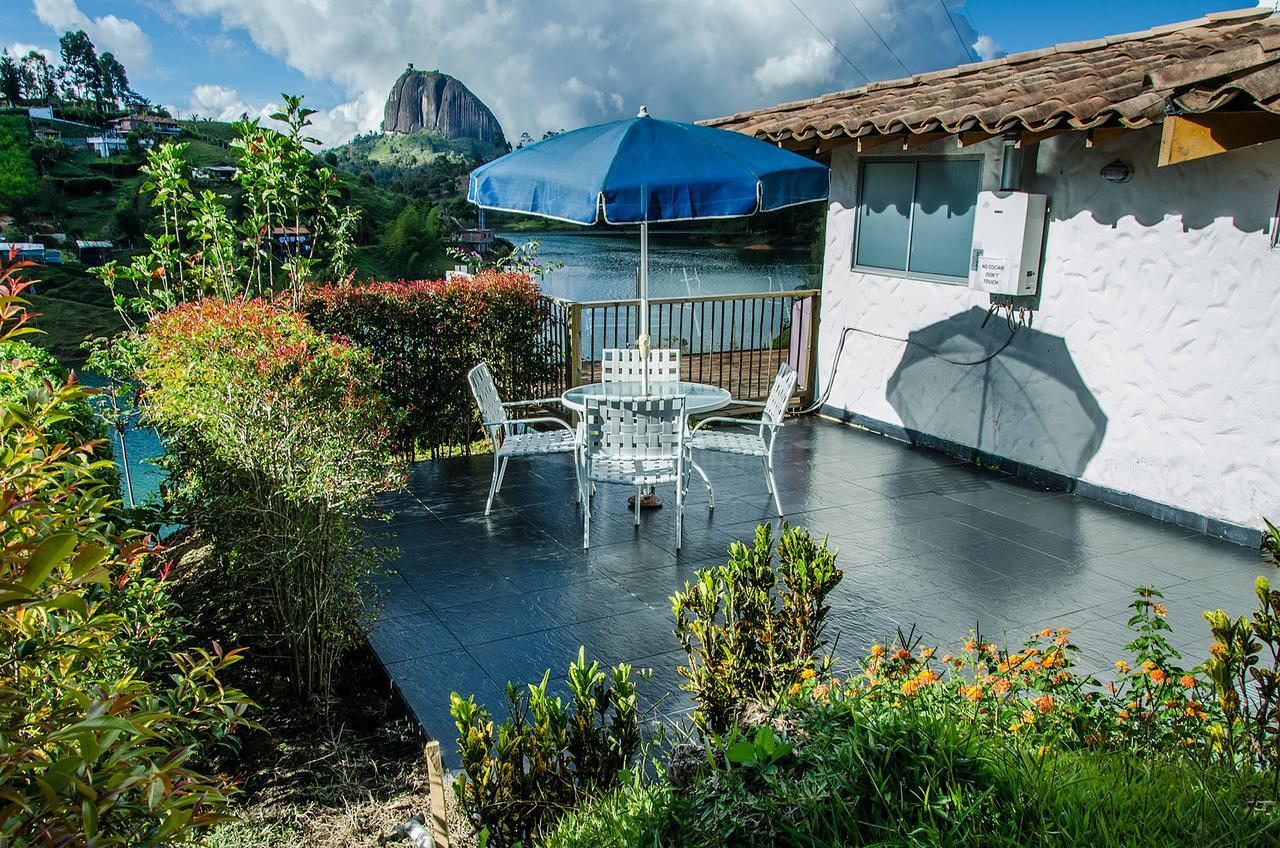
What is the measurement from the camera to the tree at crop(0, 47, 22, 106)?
24.9 metres

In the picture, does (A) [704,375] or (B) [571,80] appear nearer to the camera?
(A) [704,375]

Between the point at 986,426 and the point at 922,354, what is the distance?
3.01 feet

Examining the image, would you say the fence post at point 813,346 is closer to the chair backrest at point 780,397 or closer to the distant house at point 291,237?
the chair backrest at point 780,397

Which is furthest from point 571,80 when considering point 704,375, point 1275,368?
point 1275,368

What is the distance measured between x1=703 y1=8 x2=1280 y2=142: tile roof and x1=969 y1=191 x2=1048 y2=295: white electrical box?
27.2 inches

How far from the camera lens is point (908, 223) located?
26.0 ft

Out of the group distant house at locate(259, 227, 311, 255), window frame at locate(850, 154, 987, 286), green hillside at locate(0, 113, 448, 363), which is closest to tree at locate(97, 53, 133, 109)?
green hillside at locate(0, 113, 448, 363)

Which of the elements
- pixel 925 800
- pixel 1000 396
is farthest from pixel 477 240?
pixel 925 800

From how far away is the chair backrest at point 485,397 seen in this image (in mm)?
6070

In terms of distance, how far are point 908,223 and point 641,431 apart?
154 inches

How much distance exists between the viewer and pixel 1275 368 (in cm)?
545

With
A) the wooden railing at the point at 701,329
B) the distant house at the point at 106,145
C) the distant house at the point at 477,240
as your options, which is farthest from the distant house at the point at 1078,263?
the distant house at the point at 106,145

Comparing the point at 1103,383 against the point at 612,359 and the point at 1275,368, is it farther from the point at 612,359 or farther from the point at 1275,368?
the point at 612,359

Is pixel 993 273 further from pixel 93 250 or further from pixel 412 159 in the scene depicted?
pixel 412 159
